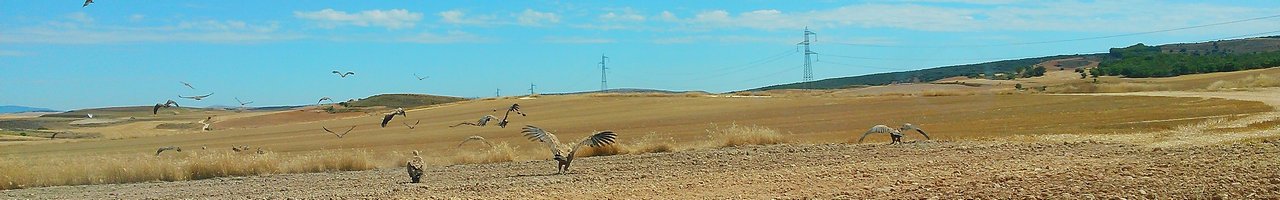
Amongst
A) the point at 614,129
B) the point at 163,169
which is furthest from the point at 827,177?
the point at 614,129

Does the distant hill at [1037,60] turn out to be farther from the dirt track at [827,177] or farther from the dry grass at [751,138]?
the dirt track at [827,177]

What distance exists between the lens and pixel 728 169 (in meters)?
16.8

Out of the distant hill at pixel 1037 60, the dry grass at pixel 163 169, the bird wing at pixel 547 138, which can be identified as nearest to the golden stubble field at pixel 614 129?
the dry grass at pixel 163 169

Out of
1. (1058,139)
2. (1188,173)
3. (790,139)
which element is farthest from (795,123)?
(1188,173)

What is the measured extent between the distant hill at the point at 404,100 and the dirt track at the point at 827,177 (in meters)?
64.4

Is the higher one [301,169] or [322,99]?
[322,99]

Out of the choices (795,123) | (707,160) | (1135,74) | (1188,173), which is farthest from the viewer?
(1135,74)

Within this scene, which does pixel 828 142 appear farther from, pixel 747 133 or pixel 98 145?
pixel 98 145

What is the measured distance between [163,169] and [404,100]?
74.8 meters

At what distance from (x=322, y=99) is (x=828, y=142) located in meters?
10.3

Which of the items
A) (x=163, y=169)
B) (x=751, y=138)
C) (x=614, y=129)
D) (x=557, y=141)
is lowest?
(x=614, y=129)

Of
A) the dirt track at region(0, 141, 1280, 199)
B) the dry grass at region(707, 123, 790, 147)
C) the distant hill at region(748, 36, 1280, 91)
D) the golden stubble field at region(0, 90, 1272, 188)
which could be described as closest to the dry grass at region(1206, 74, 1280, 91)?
the golden stubble field at region(0, 90, 1272, 188)

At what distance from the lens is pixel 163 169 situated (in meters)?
21.7

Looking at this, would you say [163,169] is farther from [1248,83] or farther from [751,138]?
[1248,83]
